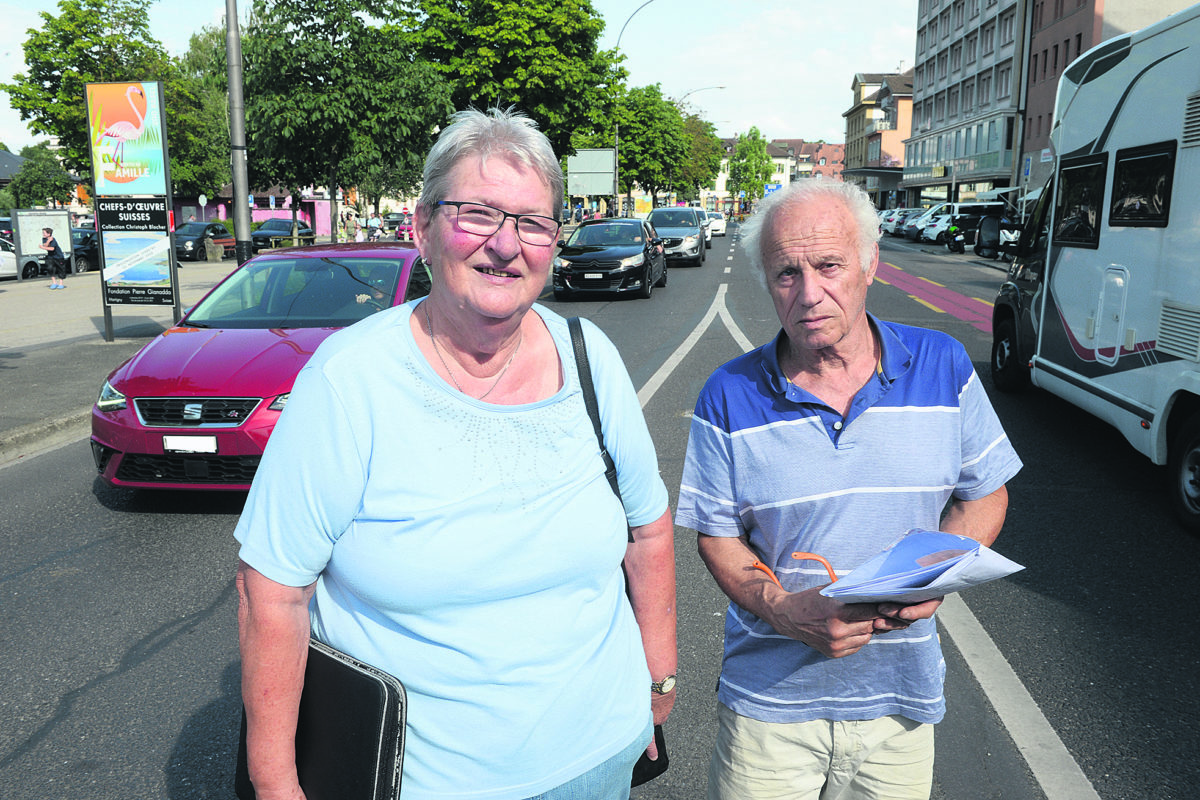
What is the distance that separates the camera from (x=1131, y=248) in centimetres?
624

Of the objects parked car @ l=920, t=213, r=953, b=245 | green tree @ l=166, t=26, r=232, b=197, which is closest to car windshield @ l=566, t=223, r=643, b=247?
parked car @ l=920, t=213, r=953, b=245

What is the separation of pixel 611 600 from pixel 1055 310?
713 centimetres

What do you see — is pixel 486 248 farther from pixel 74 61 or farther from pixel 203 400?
pixel 74 61

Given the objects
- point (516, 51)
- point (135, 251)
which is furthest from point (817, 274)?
point (516, 51)

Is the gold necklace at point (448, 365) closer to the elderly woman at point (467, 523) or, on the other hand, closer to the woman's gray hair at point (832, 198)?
the elderly woman at point (467, 523)

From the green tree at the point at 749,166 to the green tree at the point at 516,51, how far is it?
105 m

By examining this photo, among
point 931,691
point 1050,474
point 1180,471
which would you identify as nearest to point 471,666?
point 931,691

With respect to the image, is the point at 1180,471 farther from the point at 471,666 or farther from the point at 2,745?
the point at 2,745

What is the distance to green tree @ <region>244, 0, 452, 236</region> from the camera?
52.8ft

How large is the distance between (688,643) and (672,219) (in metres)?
30.4

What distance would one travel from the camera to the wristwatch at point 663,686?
2064 millimetres

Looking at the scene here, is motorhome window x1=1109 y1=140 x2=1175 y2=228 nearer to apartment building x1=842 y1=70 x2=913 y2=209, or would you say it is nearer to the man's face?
the man's face

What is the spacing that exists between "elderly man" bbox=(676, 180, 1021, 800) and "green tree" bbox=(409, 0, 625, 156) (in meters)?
32.4

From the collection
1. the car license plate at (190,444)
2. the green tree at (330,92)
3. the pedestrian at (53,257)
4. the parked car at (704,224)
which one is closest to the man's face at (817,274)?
the car license plate at (190,444)
